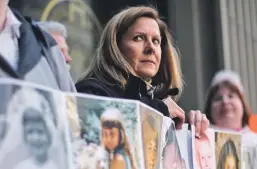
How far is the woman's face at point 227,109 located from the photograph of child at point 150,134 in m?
0.98

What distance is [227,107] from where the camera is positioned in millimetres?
2137

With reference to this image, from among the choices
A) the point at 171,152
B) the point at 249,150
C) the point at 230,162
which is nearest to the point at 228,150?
the point at 230,162

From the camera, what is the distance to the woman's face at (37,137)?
799mm

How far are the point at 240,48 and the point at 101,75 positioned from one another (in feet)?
10.3

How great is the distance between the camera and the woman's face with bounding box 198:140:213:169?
4.54ft

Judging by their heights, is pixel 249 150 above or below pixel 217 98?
below

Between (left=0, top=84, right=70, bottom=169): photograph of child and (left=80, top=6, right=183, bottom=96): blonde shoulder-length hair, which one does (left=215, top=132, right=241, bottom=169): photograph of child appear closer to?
(left=80, top=6, right=183, bottom=96): blonde shoulder-length hair

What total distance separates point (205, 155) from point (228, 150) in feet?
0.40

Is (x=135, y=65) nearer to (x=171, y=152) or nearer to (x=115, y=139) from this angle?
(x=171, y=152)

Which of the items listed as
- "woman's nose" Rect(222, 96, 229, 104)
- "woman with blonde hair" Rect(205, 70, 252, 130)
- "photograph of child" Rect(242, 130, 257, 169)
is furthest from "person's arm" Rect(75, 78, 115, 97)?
"woman's nose" Rect(222, 96, 229, 104)

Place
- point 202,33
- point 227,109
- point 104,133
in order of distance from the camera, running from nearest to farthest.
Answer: point 104,133 → point 227,109 → point 202,33

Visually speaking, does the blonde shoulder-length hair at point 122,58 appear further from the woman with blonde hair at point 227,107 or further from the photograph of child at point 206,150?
the woman with blonde hair at point 227,107

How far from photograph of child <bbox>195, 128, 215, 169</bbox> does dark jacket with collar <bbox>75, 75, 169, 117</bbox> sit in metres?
0.16

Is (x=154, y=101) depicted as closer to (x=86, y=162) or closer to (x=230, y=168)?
(x=230, y=168)
